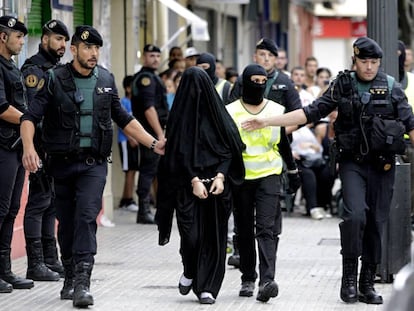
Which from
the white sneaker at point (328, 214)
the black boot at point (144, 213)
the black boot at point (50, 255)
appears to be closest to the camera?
the black boot at point (50, 255)

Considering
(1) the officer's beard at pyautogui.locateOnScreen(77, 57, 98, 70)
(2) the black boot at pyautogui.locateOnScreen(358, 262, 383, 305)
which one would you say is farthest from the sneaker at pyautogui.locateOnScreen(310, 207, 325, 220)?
(1) the officer's beard at pyautogui.locateOnScreen(77, 57, 98, 70)

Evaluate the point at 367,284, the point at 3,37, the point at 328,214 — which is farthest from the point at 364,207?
the point at 328,214

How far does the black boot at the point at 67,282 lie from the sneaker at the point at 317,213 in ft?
25.5

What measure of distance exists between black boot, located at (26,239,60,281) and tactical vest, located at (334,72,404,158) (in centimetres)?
276

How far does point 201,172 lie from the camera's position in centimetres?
981

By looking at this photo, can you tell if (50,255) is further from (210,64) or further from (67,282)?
(210,64)

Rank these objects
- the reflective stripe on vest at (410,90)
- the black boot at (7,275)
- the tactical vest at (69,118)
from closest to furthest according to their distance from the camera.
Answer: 1. the tactical vest at (69,118)
2. the black boot at (7,275)
3. the reflective stripe on vest at (410,90)

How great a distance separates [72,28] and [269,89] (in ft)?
13.7

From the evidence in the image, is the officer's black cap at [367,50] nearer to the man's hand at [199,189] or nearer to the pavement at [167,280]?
the man's hand at [199,189]

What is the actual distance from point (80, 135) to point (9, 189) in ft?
3.60

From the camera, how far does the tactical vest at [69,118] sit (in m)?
9.59

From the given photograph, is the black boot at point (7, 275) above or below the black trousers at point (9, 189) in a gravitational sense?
below

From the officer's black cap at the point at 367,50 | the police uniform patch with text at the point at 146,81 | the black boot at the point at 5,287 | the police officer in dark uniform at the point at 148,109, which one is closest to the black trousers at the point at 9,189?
the black boot at the point at 5,287

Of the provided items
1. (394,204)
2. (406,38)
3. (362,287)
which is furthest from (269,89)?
(406,38)
